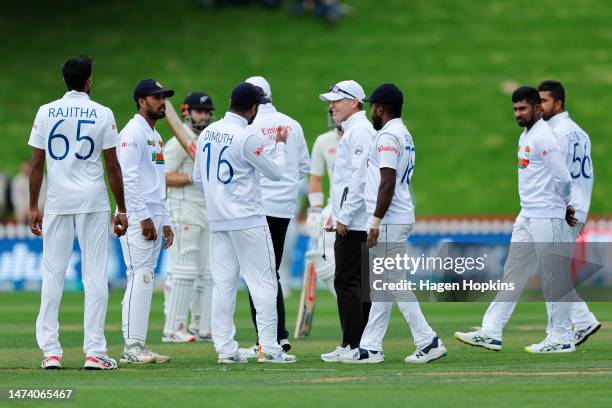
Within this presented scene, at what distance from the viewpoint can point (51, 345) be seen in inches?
482

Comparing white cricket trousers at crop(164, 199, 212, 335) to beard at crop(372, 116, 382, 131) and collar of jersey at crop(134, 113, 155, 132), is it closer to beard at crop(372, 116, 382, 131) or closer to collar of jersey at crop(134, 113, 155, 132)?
collar of jersey at crop(134, 113, 155, 132)

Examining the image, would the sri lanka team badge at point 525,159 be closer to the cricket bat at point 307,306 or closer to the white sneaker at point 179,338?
the cricket bat at point 307,306

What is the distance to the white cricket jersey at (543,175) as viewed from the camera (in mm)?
13922

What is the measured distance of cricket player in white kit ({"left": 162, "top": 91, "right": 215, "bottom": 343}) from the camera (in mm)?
16312

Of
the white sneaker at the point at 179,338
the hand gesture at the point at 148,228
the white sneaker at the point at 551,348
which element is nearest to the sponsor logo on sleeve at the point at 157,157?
the hand gesture at the point at 148,228

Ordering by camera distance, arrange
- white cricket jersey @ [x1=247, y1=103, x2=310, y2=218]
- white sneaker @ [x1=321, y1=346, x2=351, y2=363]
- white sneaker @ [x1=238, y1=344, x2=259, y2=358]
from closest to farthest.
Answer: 1. white sneaker @ [x1=321, y1=346, x2=351, y2=363]
2. white sneaker @ [x1=238, y1=344, x2=259, y2=358]
3. white cricket jersey @ [x1=247, y1=103, x2=310, y2=218]

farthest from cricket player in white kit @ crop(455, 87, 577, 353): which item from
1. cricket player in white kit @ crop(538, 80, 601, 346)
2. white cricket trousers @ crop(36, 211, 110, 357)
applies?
white cricket trousers @ crop(36, 211, 110, 357)

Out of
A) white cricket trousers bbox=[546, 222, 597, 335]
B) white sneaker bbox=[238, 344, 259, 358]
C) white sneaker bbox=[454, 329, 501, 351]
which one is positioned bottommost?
white sneaker bbox=[238, 344, 259, 358]

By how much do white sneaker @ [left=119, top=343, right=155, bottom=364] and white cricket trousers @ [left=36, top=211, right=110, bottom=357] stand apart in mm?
775

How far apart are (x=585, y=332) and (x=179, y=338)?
4693mm

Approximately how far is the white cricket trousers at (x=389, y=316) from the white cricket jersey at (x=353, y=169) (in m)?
0.42

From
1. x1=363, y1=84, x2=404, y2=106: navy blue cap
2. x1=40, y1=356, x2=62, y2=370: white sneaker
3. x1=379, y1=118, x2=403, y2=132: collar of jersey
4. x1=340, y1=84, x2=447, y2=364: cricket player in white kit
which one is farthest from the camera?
x1=363, y1=84, x2=404, y2=106: navy blue cap

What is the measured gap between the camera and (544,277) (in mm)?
14195

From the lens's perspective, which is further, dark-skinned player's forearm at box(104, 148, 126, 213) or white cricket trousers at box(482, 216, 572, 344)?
white cricket trousers at box(482, 216, 572, 344)
